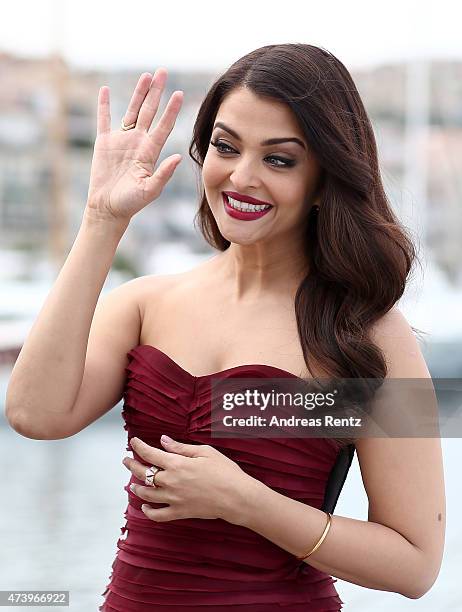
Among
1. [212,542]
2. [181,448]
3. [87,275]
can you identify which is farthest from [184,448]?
[87,275]

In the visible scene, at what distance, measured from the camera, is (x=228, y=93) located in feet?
4.94

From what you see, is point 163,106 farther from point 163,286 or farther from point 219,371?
point 219,371

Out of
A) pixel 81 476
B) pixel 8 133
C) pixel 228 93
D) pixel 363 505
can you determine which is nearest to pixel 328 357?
pixel 228 93

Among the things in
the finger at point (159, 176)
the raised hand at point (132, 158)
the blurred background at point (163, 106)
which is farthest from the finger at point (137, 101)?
the blurred background at point (163, 106)

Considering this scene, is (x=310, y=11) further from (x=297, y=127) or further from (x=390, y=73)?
(x=297, y=127)

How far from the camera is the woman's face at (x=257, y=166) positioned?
1446 mm

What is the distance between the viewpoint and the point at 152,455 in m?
1.42

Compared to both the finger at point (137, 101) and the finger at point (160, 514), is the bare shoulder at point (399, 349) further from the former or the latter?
the finger at point (137, 101)

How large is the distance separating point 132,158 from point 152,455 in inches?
17.0

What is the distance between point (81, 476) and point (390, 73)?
549cm

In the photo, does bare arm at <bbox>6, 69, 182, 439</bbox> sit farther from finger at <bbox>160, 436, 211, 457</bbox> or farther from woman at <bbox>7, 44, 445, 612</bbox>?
finger at <bbox>160, 436, 211, 457</bbox>

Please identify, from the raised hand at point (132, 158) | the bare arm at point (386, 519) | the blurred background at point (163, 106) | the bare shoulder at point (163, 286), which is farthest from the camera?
the blurred background at point (163, 106)

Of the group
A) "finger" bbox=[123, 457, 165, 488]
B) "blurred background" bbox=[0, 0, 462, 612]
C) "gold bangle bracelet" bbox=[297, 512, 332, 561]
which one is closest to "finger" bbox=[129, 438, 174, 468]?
"finger" bbox=[123, 457, 165, 488]

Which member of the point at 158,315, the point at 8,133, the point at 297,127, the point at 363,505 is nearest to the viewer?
the point at 297,127
